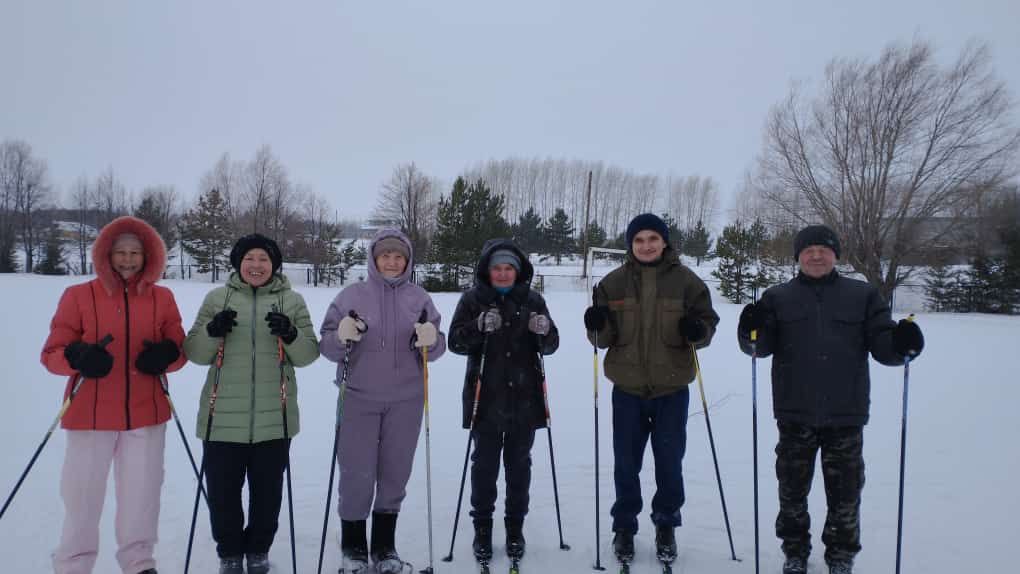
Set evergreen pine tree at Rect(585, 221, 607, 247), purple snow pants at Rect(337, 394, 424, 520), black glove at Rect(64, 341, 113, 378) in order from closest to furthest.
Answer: black glove at Rect(64, 341, 113, 378) < purple snow pants at Rect(337, 394, 424, 520) < evergreen pine tree at Rect(585, 221, 607, 247)

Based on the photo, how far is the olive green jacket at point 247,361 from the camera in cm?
262

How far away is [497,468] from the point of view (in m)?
2.97

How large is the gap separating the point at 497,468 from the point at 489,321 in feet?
2.74

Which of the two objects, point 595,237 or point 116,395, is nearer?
point 116,395

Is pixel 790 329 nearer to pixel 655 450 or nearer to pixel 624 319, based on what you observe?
pixel 624 319

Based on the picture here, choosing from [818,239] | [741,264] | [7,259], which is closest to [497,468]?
[818,239]

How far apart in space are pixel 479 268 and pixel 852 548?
8.05ft

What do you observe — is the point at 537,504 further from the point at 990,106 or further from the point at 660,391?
the point at 990,106

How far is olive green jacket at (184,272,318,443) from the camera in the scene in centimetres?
262

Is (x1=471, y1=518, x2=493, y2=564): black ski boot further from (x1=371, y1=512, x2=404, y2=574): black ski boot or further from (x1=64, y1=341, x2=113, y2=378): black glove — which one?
(x1=64, y1=341, x2=113, y2=378): black glove

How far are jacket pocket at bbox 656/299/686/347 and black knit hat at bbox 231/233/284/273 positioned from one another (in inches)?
79.5

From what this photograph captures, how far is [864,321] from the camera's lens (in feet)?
9.16

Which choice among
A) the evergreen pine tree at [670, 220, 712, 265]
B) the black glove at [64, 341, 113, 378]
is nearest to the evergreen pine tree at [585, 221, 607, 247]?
the evergreen pine tree at [670, 220, 712, 265]

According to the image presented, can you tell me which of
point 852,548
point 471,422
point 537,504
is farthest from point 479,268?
point 852,548
